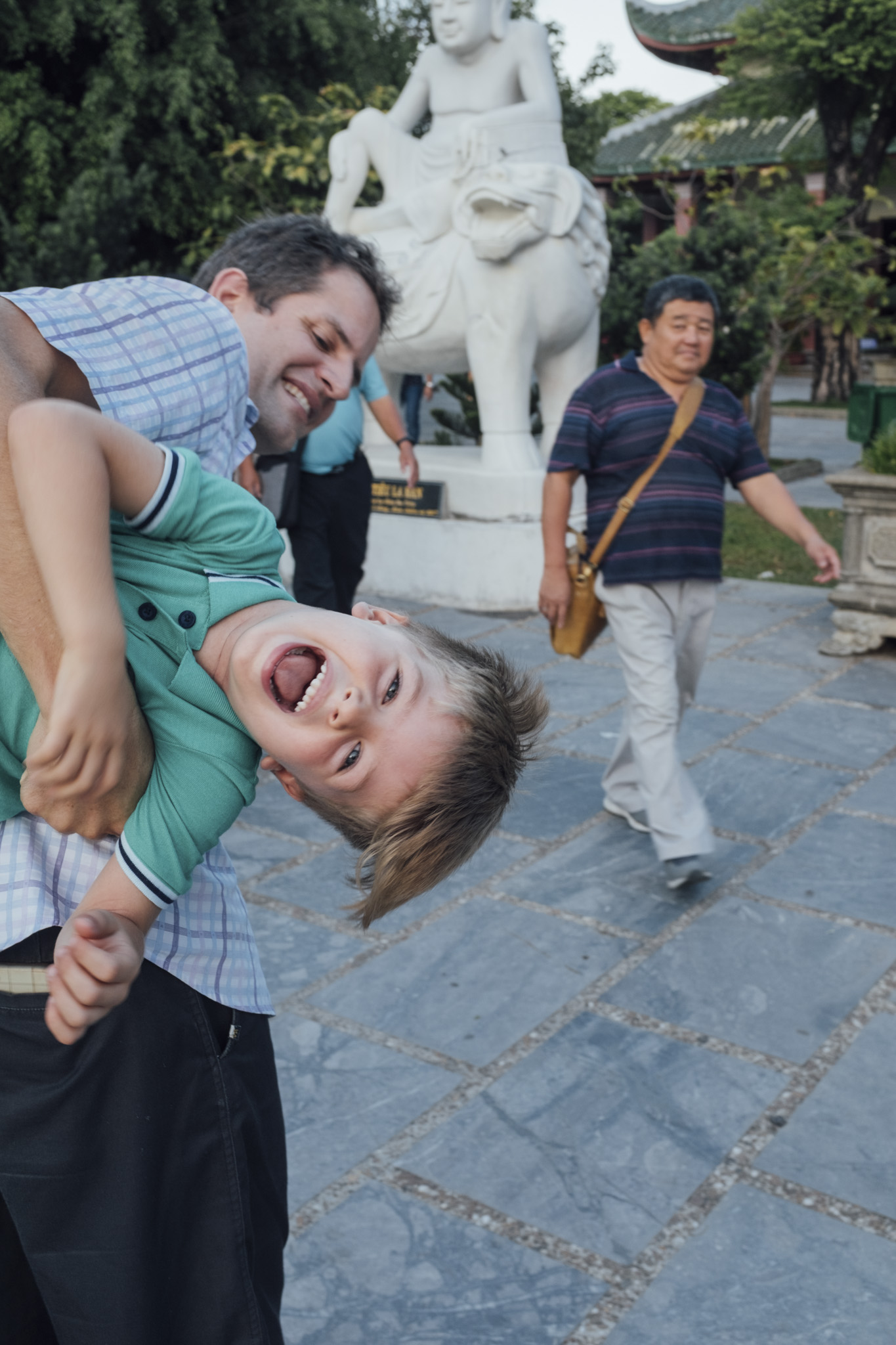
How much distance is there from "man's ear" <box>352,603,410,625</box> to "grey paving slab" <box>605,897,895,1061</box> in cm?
205

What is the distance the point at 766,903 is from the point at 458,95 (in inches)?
215

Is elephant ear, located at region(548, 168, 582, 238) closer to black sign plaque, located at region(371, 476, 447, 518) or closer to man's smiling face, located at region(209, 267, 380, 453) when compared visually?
black sign plaque, located at region(371, 476, 447, 518)

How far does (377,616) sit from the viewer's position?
1526 millimetres

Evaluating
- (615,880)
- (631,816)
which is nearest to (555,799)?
(631,816)

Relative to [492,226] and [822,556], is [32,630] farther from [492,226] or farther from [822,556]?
[492,226]

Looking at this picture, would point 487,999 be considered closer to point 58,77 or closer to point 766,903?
point 766,903

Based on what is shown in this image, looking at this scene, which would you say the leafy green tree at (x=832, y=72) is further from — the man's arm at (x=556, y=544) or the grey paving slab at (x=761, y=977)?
the grey paving slab at (x=761, y=977)

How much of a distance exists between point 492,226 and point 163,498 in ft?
20.8

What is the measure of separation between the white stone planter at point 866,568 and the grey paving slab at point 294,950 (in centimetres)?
A: 389

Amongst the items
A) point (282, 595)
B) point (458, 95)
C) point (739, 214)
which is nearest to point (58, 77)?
point (739, 214)

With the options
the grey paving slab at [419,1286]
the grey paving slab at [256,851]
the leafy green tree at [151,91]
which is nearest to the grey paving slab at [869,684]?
the grey paving slab at [256,851]

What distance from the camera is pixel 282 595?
1.39 m

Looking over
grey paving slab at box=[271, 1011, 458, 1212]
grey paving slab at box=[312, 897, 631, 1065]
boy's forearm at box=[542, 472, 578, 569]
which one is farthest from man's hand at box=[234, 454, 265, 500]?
grey paving slab at box=[271, 1011, 458, 1212]

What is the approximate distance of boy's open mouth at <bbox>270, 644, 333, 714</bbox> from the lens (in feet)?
4.23
